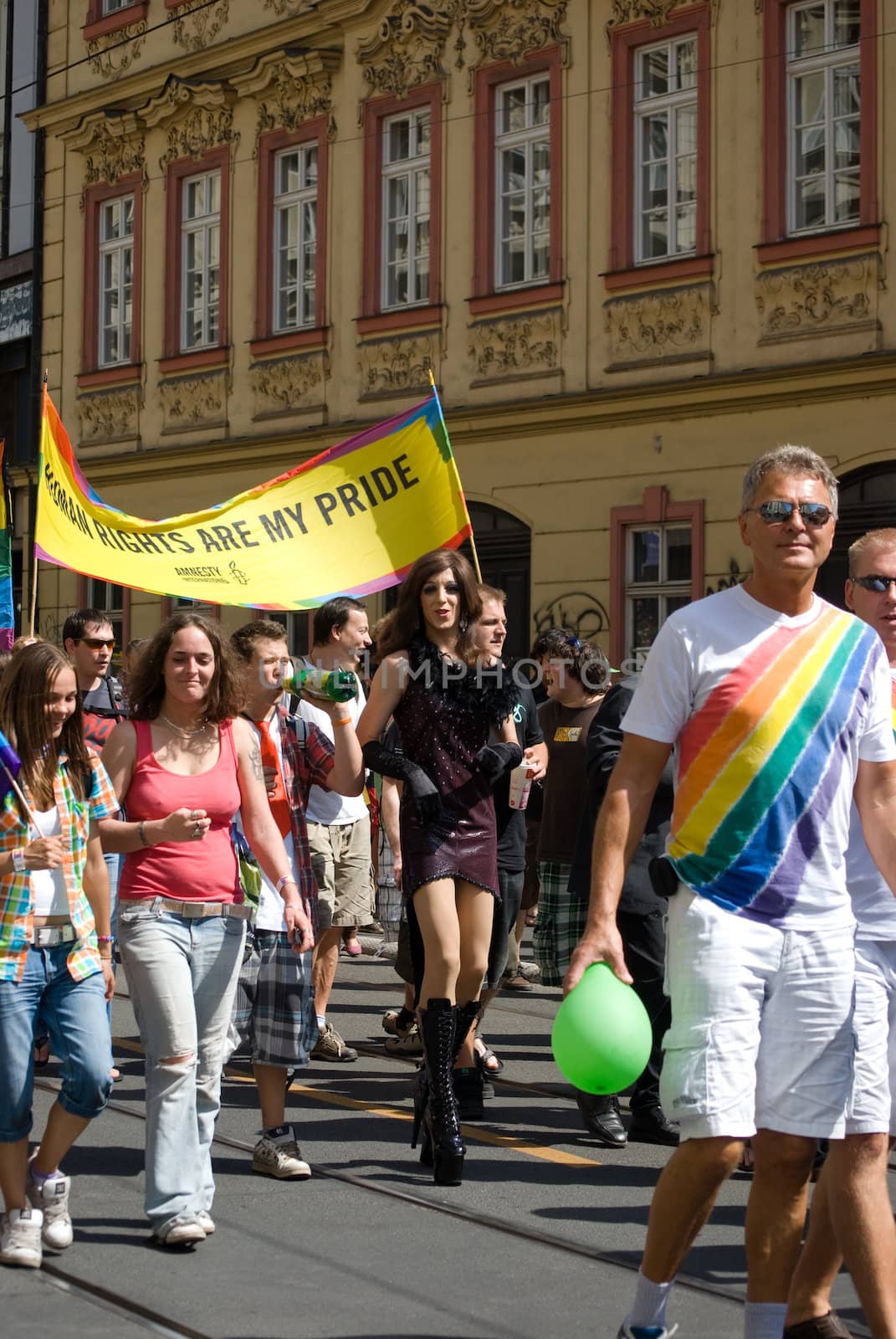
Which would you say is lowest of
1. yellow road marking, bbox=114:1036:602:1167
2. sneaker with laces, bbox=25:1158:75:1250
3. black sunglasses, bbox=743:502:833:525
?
yellow road marking, bbox=114:1036:602:1167

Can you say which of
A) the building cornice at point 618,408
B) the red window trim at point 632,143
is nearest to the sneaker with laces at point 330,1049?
the building cornice at point 618,408

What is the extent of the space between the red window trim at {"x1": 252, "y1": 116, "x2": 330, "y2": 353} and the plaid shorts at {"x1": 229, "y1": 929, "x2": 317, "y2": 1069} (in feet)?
52.8

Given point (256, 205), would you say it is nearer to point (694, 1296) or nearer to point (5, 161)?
point (5, 161)

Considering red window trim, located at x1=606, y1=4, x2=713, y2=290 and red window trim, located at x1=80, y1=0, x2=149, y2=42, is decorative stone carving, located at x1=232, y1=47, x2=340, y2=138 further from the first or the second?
red window trim, located at x1=606, y1=4, x2=713, y2=290

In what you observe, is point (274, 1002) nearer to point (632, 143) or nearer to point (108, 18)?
point (632, 143)

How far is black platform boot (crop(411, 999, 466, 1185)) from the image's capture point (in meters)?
6.59

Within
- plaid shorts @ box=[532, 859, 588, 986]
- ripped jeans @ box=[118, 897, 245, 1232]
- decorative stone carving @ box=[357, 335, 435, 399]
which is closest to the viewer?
ripped jeans @ box=[118, 897, 245, 1232]

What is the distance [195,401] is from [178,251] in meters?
2.02

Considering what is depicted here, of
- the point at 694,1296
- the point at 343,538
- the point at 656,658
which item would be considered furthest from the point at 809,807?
the point at 343,538

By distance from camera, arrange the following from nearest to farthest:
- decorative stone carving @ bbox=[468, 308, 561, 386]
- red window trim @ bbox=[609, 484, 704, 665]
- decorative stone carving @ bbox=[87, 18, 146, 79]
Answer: red window trim @ bbox=[609, 484, 704, 665] < decorative stone carving @ bbox=[468, 308, 561, 386] < decorative stone carving @ bbox=[87, 18, 146, 79]

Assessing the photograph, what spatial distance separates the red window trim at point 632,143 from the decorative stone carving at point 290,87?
14.5 ft

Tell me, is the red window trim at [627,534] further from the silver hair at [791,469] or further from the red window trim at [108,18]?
the silver hair at [791,469]

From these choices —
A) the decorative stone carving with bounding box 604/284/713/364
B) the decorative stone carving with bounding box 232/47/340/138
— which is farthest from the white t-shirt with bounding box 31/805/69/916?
the decorative stone carving with bounding box 232/47/340/138

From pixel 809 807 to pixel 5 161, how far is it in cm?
2552
